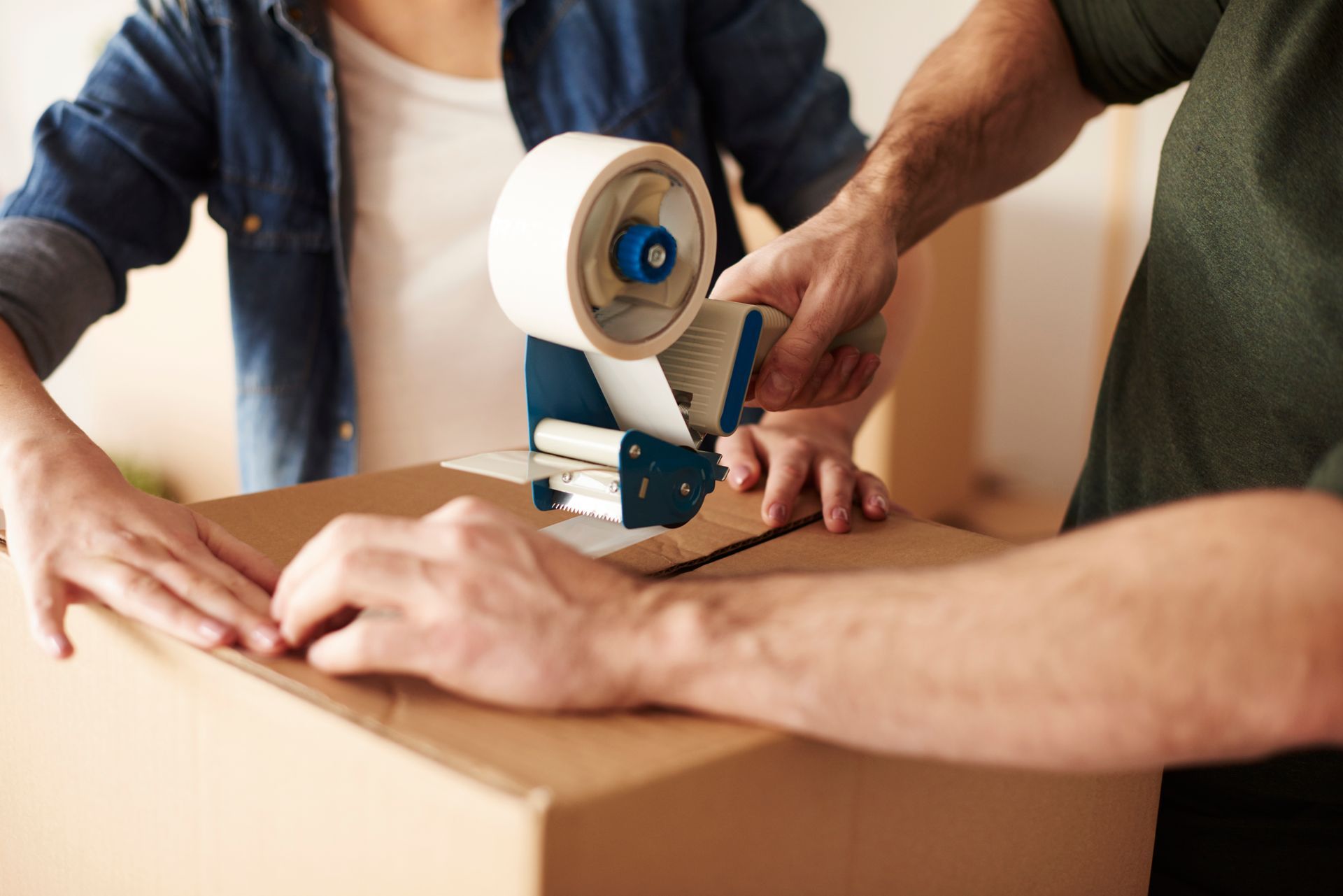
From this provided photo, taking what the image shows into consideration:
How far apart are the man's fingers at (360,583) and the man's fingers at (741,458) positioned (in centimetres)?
41

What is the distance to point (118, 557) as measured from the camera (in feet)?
2.15

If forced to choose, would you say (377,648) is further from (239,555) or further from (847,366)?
(847,366)

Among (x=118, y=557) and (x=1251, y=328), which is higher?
(x=1251, y=328)

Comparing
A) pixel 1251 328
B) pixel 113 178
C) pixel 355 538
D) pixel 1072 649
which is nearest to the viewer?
pixel 1072 649

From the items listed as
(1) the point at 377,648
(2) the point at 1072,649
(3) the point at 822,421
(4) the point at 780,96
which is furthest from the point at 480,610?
(4) the point at 780,96

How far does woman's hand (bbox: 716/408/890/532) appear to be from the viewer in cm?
86

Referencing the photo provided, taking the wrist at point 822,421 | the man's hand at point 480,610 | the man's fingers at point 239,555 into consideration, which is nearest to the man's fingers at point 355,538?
the man's hand at point 480,610

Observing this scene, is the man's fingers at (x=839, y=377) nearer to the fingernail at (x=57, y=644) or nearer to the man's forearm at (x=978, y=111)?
the man's forearm at (x=978, y=111)

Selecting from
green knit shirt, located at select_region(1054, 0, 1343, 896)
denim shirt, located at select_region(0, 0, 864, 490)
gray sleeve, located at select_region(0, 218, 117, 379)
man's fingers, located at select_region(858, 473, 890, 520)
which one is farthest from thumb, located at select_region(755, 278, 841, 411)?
gray sleeve, located at select_region(0, 218, 117, 379)

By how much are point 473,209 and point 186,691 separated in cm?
82

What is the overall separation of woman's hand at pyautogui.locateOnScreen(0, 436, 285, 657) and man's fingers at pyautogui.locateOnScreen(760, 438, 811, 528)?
0.35 metres

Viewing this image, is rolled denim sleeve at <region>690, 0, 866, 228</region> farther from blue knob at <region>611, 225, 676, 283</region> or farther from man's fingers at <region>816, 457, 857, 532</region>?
blue knob at <region>611, 225, 676, 283</region>

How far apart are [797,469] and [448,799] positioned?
0.50m

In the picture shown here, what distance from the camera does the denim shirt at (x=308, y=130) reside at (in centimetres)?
115
